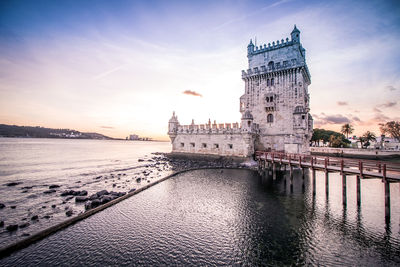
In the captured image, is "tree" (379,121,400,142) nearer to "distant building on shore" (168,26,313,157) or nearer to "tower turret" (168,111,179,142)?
"distant building on shore" (168,26,313,157)

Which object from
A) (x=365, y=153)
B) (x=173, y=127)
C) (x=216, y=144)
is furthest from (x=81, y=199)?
(x=365, y=153)

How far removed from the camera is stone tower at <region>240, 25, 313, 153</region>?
94.1 ft

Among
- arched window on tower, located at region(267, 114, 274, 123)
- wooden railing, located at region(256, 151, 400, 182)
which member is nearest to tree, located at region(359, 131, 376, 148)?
arched window on tower, located at region(267, 114, 274, 123)

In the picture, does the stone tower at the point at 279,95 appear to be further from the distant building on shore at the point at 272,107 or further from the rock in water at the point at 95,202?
the rock in water at the point at 95,202

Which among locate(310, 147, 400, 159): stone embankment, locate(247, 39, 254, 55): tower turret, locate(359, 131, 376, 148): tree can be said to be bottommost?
locate(310, 147, 400, 159): stone embankment

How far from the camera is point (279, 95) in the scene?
30453 millimetres

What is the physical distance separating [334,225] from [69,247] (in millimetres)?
13737

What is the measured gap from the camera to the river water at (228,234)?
7.48 metres

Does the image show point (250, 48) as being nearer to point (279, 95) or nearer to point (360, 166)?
point (279, 95)

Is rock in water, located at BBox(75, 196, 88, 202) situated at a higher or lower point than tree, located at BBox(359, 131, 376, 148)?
lower

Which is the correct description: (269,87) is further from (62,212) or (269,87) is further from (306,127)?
(62,212)

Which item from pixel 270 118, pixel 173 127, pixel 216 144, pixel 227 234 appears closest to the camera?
pixel 227 234

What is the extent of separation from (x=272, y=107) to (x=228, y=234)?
25.9 metres

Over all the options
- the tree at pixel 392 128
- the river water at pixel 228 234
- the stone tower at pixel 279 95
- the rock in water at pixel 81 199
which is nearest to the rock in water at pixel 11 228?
the river water at pixel 228 234
